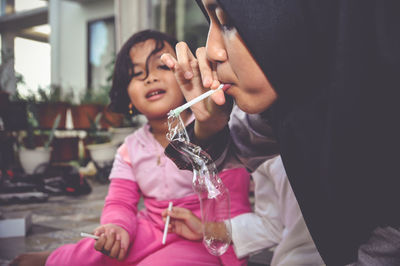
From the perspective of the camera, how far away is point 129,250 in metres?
1.12

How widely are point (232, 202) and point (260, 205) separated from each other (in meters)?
0.12

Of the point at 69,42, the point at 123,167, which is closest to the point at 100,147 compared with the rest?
the point at 123,167

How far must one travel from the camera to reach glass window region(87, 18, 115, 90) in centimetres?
653

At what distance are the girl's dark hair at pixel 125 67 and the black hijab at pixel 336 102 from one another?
2.59 ft

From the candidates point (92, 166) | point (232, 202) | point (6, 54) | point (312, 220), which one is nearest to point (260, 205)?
point (232, 202)

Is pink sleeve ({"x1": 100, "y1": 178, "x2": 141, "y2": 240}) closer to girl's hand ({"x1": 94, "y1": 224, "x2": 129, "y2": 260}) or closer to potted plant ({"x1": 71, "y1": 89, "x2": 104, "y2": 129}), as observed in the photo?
girl's hand ({"x1": 94, "y1": 224, "x2": 129, "y2": 260})

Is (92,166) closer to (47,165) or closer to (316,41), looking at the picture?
(47,165)

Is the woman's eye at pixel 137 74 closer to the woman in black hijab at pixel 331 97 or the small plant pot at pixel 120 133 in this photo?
the woman in black hijab at pixel 331 97

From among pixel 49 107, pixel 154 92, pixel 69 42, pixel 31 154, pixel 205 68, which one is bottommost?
pixel 31 154

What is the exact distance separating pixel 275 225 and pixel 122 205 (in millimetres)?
573

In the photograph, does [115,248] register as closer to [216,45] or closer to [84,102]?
[216,45]

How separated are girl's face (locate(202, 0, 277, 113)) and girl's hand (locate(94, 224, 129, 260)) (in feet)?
2.01

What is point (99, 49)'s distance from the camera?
6641mm

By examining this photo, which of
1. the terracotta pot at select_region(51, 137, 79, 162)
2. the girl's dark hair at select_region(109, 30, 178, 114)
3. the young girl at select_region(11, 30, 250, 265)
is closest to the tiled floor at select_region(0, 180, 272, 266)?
the young girl at select_region(11, 30, 250, 265)
